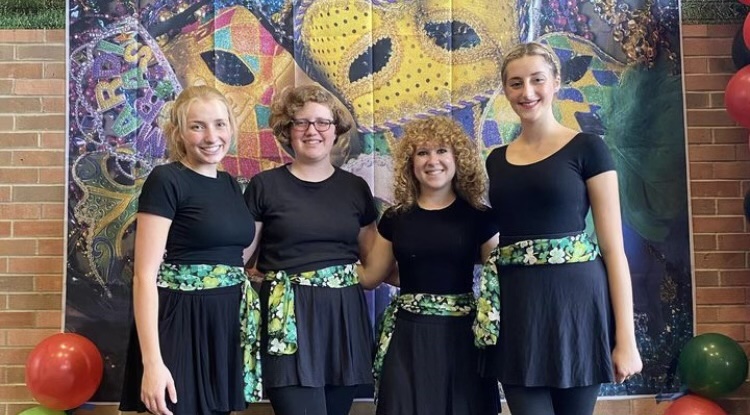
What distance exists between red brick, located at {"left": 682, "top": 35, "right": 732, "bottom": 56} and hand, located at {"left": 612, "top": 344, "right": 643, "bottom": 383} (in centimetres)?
145

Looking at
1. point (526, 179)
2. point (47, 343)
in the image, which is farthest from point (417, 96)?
point (47, 343)

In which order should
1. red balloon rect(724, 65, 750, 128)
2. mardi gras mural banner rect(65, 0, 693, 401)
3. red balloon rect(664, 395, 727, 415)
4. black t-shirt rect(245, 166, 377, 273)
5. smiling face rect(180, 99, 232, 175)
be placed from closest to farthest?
1. smiling face rect(180, 99, 232, 175)
2. black t-shirt rect(245, 166, 377, 273)
3. red balloon rect(724, 65, 750, 128)
4. red balloon rect(664, 395, 727, 415)
5. mardi gras mural banner rect(65, 0, 693, 401)

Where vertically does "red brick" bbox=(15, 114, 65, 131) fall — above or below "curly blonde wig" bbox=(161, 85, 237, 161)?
above

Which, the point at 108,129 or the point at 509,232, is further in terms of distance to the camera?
the point at 108,129

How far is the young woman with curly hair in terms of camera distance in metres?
1.76

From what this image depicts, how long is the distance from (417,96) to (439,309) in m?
0.99

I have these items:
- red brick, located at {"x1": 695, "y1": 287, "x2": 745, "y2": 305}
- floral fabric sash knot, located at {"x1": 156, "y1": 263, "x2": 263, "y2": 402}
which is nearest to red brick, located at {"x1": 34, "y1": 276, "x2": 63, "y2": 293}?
floral fabric sash knot, located at {"x1": 156, "y1": 263, "x2": 263, "y2": 402}

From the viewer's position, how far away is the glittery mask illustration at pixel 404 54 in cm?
248

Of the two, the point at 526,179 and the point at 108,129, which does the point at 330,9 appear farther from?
the point at 526,179

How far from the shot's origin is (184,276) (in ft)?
5.45

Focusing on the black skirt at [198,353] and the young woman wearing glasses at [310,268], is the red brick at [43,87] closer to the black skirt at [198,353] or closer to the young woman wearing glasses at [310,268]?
the young woman wearing glasses at [310,268]

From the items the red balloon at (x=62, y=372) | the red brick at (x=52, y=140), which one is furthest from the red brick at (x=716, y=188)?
the red brick at (x=52, y=140)

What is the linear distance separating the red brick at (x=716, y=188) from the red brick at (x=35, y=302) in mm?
2552

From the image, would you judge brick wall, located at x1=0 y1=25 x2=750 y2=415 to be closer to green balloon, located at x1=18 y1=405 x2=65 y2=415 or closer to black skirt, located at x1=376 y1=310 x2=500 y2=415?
green balloon, located at x1=18 y1=405 x2=65 y2=415
